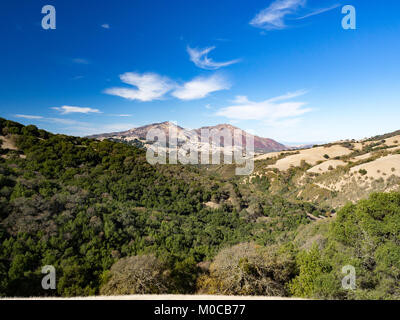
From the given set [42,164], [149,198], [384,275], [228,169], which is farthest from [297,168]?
[42,164]

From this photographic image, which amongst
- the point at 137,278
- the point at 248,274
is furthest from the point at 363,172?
the point at 137,278

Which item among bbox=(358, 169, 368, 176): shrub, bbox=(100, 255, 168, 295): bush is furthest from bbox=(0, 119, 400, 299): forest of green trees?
bbox=(358, 169, 368, 176): shrub

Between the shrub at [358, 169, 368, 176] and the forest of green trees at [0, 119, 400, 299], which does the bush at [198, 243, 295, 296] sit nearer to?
the forest of green trees at [0, 119, 400, 299]

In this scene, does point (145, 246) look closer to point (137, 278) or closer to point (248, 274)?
point (137, 278)

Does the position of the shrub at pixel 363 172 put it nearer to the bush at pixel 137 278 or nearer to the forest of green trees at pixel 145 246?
the forest of green trees at pixel 145 246

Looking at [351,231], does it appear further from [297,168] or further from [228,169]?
[228,169]

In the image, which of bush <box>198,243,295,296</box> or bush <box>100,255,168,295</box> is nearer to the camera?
bush <box>100,255,168,295</box>

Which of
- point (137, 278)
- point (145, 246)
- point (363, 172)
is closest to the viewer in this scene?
point (137, 278)

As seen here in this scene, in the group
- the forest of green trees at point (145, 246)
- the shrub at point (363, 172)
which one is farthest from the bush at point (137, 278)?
the shrub at point (363, 172)
